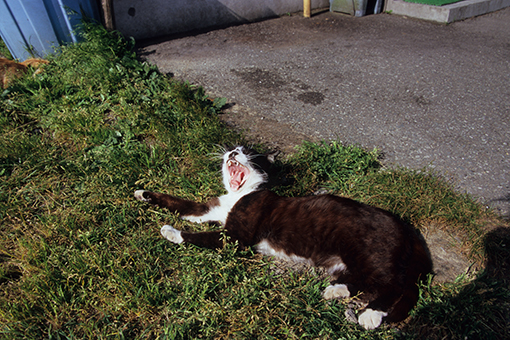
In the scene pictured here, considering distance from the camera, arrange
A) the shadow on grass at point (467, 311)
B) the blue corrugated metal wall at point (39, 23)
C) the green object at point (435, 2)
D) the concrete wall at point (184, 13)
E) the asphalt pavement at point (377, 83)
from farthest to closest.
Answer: the green object at point (435, 2) → the concrete wall at point (184, 13) → the blue corrugated metal wall at point (39, 23) → the asphalt pavement at point (377, 83) → the shadow on grass at point (467, 311)

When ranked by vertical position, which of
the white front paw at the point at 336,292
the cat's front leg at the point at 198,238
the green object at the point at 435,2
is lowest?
the white front paw at the point at 336,292

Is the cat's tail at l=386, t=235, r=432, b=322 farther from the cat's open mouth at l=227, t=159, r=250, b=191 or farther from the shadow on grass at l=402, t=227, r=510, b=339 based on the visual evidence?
the cat's open mouth at l=227, t=159, r=250, b=191

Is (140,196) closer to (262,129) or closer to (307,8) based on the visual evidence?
(262,129)

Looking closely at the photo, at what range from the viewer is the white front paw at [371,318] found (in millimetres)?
1938

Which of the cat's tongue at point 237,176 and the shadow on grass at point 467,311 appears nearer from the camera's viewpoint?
the shadow on grass at point 467,311

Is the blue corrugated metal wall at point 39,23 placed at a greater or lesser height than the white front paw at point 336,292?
greater

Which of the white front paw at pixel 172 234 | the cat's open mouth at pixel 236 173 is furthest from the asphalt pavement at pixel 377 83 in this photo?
the white front paw at pixel 172 234

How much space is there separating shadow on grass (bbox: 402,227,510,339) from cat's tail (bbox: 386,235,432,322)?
0.10 metres

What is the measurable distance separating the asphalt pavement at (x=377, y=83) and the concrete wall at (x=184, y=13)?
272 millimetres

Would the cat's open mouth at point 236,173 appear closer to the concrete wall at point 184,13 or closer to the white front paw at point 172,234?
the white front paw at point 172,234

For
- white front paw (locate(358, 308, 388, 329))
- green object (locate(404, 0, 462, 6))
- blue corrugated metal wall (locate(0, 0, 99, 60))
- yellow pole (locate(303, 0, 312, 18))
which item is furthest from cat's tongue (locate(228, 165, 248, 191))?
green object (locate(404, 0, 462, 6))

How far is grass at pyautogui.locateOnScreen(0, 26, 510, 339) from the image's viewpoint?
6.40ft

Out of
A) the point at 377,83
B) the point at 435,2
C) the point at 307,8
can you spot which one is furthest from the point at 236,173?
the point at 435,2

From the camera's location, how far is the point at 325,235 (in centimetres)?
219
